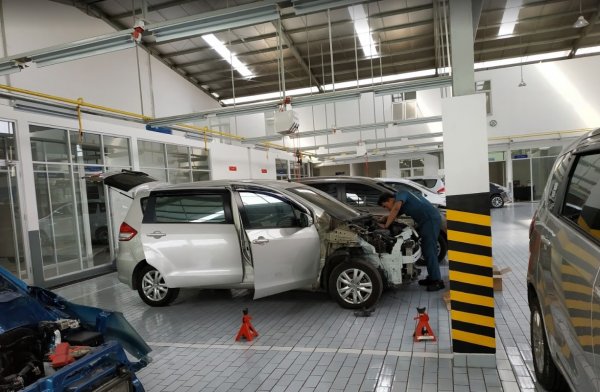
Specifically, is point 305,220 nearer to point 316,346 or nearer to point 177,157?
point 316,346

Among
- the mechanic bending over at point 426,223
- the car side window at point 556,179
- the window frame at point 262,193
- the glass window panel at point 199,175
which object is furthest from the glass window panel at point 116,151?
the car side window at point 556,179

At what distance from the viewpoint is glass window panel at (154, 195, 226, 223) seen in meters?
5.18

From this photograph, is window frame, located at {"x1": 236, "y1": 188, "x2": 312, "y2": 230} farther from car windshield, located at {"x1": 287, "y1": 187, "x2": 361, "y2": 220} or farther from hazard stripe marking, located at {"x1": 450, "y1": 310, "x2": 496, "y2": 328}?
hazard stripe marking, located at {"x1": 450, "y1": 310, "x2": 496, "y2": 328}

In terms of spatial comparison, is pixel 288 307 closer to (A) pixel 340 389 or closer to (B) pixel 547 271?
(A) pixel 340 389

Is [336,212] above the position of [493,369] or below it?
above

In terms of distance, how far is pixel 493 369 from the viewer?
127 inches

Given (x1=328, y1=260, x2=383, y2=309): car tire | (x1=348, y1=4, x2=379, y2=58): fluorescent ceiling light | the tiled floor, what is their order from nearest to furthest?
the tiled floor, (x1=328, y1=260, x2=383, y2=309): car tire, (x1=348, y1=4, x2=379, y2=58): fluorescent ceiling light

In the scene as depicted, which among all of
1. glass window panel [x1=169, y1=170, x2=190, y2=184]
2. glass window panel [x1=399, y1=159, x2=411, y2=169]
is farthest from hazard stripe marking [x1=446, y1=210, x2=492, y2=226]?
glass window panel [x1=399, y1=159, x2=411, y2=169]

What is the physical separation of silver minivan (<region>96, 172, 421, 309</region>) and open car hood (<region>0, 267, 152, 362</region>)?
1749mm

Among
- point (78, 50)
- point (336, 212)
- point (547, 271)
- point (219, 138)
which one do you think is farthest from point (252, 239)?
point (219, 138)

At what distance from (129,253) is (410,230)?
12.4ft

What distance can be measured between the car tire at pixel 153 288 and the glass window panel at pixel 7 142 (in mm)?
3751

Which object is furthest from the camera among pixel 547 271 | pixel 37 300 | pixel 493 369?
pixel 493 369

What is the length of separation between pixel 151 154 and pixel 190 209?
6325 millimetres
